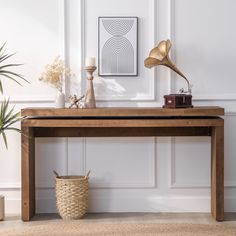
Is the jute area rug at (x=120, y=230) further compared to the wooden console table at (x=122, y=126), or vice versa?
the wooden console table at (x=122, y=126)

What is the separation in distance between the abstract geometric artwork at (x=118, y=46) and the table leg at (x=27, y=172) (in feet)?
2.64

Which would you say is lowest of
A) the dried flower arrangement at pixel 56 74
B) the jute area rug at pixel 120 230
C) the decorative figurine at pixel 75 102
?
the jute area rug at pixel 120 230

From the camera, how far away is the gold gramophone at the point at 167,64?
4.23 meters

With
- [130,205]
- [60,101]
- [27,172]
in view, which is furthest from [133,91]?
[27,172]

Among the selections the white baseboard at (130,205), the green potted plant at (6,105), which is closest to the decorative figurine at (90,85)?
the green potted plant at (6,105)

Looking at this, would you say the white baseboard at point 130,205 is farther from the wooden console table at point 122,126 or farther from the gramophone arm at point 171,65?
the gramophone arm at point 171,65

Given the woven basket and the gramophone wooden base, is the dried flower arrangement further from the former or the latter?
the gramophone wooden base

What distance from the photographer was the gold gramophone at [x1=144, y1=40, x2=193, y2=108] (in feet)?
13.9

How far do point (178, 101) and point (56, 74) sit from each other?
97 cm

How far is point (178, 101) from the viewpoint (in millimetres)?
4230

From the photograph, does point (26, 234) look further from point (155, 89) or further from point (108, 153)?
point (155, 89)

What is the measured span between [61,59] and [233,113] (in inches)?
57.8

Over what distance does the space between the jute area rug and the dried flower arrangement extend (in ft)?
3.58

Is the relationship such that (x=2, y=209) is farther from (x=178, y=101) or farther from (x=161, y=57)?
(x=161, y=57)
